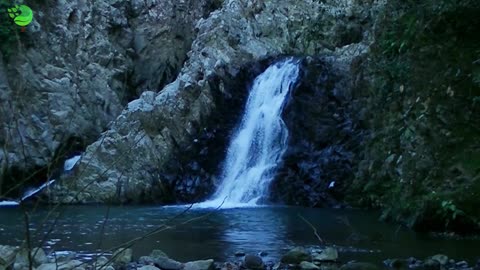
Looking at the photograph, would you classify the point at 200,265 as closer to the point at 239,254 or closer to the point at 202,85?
the point at 239,254

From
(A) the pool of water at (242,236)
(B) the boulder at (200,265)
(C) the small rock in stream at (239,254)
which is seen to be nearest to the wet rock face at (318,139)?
(A) the pool of water at (242,236)

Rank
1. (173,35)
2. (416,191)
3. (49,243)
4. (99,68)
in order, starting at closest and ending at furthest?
(49,243) → (416,191) → (99,68) → (173,35)

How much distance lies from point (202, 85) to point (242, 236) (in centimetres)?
1063

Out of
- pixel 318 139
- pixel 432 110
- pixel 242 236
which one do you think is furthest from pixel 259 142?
pixel 242 236

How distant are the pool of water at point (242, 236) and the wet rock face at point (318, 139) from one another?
275 centimetres

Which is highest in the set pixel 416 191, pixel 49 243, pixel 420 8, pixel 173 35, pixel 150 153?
pixel 173 35

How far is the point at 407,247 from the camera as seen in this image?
10.2m

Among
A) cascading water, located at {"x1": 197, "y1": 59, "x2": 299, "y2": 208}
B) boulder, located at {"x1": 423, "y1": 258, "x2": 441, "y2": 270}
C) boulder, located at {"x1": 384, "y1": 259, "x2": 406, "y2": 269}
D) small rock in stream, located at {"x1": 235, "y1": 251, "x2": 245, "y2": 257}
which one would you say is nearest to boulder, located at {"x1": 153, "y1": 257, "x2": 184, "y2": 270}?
small rock in stream, located at {"x1": 235, "y1": 251, "x2": 245, "y2": 257}

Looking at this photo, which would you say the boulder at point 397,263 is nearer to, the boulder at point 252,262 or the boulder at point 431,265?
the boulder at point 431,265

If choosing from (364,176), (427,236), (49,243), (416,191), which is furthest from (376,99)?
(49,243)

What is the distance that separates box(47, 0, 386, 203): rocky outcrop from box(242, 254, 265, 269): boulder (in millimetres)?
10960

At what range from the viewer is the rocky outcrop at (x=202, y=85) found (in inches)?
815

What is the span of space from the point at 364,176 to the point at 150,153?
6.62m

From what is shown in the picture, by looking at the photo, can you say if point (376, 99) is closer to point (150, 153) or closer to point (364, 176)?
point (364, 176)
